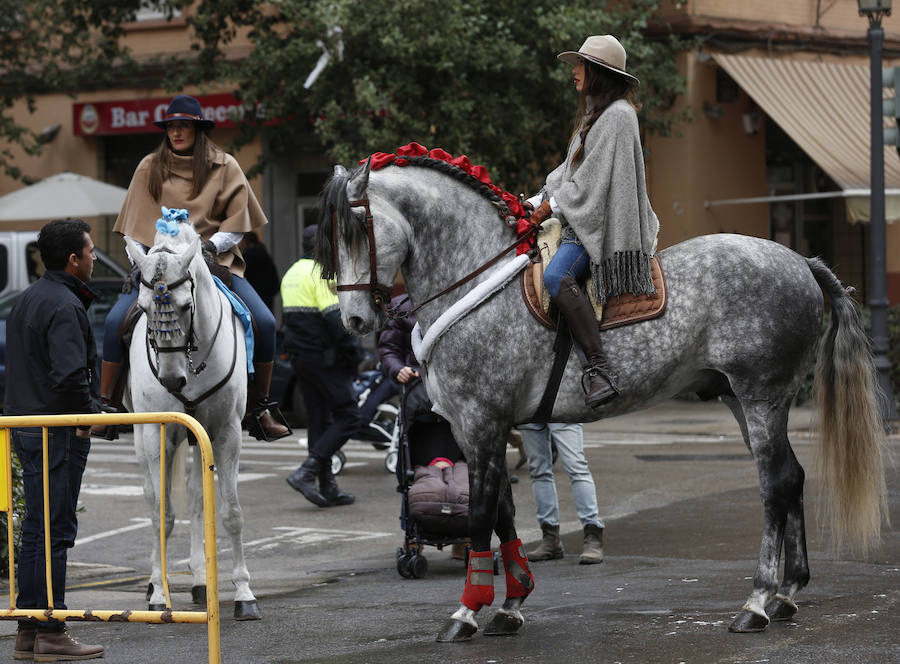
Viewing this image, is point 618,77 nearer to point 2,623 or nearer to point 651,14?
point 2,623

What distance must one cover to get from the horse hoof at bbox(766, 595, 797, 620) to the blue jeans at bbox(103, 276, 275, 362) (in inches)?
129

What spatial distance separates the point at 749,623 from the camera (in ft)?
22.3

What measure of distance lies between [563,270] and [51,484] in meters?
2.71

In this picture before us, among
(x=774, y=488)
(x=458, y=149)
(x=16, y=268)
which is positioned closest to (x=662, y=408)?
(x=458, y=149)

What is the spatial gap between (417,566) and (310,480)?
3.60 m

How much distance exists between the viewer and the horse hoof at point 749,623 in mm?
6797

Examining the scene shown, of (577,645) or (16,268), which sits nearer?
(577,645)

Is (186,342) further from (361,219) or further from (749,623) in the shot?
(749,623)

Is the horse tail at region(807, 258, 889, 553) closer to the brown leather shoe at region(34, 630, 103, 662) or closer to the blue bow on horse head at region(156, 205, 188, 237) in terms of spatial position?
the blue bow on horse head at region(156, 205, 188, 237)

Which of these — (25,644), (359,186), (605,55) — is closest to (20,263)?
(25,644)

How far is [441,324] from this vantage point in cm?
715

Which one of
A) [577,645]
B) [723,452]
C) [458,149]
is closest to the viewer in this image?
[577,645]

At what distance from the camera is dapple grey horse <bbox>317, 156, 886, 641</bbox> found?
7.06m

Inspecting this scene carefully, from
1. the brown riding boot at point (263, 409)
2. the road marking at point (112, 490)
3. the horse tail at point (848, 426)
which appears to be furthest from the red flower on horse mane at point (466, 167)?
the road marking at point (112, 490)
